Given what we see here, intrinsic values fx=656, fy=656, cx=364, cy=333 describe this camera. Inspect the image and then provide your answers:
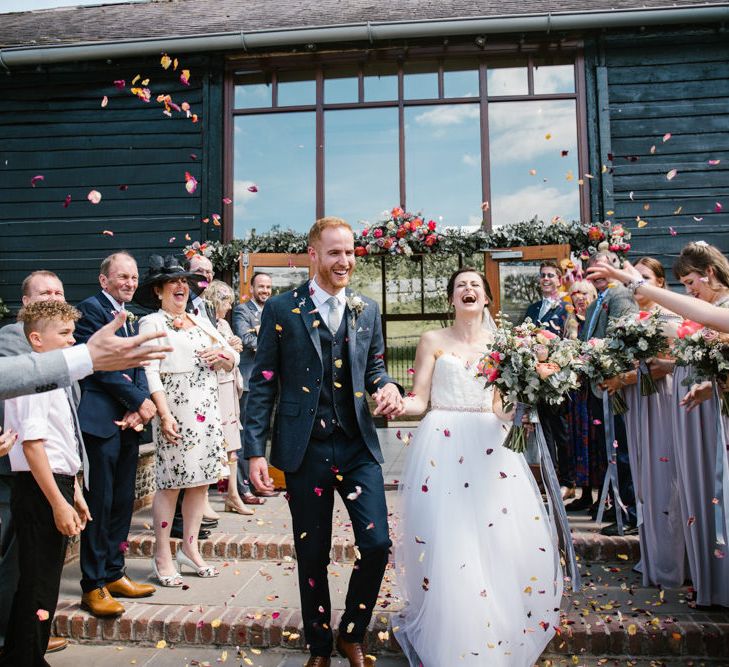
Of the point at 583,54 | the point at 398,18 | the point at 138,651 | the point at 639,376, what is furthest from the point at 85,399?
the point at 583,54

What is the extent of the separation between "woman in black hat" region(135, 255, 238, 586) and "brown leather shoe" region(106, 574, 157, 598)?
189 mm

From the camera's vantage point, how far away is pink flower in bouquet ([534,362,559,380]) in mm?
3523

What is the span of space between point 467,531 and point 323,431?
917 mm

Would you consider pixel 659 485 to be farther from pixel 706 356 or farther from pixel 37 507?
pixel 37 507

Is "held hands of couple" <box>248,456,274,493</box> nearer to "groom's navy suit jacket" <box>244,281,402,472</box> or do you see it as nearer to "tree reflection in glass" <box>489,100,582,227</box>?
"groom's navy suit jacket" <box>244,281,402,472</box>

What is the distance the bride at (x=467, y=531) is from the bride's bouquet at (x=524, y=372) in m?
0.17

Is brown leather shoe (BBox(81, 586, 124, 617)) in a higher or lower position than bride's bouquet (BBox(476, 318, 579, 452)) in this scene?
lower

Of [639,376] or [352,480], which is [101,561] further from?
[639,376]

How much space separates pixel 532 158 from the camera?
8.58 meters

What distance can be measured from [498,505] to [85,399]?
2481mm

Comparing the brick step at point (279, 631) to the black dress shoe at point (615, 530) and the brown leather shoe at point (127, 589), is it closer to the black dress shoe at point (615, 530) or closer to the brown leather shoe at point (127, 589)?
the brown leather shoe at point (127, 589)

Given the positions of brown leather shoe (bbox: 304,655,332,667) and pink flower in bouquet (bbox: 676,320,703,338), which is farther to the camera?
pink flower in bouquet (bbox: 676,320,703,338)

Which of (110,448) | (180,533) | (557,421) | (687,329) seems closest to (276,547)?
(180,533)

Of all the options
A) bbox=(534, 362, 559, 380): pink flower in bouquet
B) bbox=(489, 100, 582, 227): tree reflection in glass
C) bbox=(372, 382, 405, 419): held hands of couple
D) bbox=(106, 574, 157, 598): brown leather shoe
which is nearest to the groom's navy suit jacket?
bbox=(372, 382, 405, 419): held hands of couple
